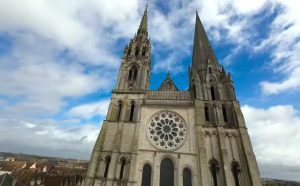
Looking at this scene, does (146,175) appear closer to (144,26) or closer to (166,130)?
(166,130)

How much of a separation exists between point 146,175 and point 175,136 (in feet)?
15.7

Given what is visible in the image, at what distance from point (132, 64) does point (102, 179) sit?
47.3ft

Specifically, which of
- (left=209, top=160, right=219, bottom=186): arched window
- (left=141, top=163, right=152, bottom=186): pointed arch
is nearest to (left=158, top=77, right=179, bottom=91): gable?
(left=141, top=163, right=152, bottom=186): pointed arch

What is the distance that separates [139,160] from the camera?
57.7 ft

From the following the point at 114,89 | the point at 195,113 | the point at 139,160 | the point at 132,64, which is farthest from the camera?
the point at 132,64

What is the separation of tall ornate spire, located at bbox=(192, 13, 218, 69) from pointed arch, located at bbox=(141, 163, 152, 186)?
14.1 metres

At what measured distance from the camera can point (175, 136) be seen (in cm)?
1902

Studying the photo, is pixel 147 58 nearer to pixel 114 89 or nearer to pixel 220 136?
pixel 114 89

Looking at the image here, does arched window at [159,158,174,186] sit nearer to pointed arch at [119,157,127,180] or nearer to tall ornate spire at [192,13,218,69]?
pointed arch at [119,157,127,180]

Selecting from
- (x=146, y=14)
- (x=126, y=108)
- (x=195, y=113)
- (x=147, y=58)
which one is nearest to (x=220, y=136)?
(x=195, y=113)

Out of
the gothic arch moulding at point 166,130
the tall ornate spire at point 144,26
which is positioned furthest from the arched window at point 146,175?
the tall ornate spire at point 144,26

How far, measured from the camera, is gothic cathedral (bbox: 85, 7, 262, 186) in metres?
16.4

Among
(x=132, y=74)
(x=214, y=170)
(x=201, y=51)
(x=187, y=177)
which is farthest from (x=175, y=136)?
(x=201, y=51)

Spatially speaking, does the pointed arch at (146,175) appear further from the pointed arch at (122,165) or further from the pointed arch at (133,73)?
the pointed arch at (133,73)
